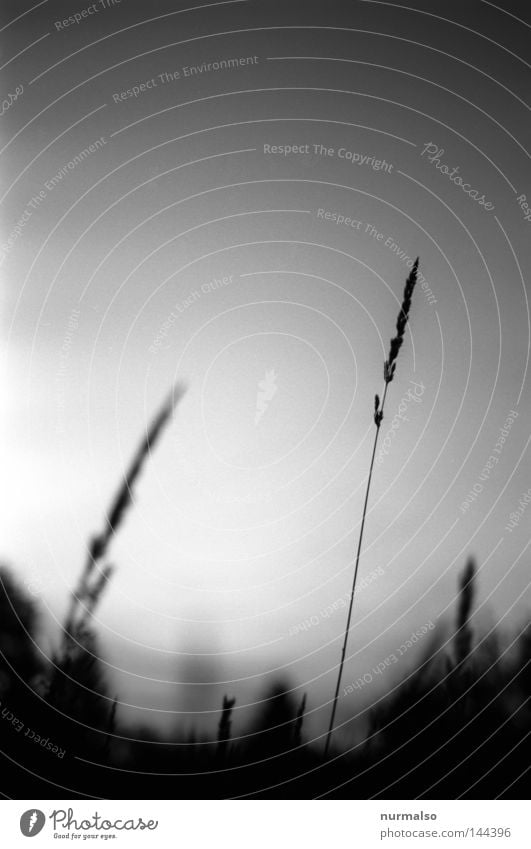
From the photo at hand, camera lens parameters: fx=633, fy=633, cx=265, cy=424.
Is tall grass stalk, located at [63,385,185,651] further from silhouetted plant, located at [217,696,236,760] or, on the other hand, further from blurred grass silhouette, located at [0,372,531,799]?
silhouetted plant, located at [217,696,236,760]

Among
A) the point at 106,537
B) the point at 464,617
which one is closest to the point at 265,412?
the point at 106,537

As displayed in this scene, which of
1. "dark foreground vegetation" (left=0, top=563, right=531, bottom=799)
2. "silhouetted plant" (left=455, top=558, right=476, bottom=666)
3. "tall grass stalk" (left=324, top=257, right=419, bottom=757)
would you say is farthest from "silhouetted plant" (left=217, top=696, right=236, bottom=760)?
"silhouetted plant" (left=455, top=558, right=476, bottom=666)

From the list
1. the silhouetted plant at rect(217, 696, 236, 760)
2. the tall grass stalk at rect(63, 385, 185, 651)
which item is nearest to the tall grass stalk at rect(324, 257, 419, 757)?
the silhouetted plant at rect(217, 696, 236, 760)

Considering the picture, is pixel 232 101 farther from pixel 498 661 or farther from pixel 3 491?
pixel 498 661

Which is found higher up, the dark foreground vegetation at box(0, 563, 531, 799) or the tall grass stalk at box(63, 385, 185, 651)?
the tall grass stalk at box(63, 385, 185, 651)

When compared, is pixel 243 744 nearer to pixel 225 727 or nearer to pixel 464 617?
pixel 225 727

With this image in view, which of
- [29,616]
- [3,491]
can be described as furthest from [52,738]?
[3,491]

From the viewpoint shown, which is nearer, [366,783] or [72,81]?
Answer: [366,783]

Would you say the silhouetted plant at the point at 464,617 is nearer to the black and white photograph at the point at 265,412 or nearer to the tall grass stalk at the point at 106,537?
the black and white photograph at the point at 265,412
